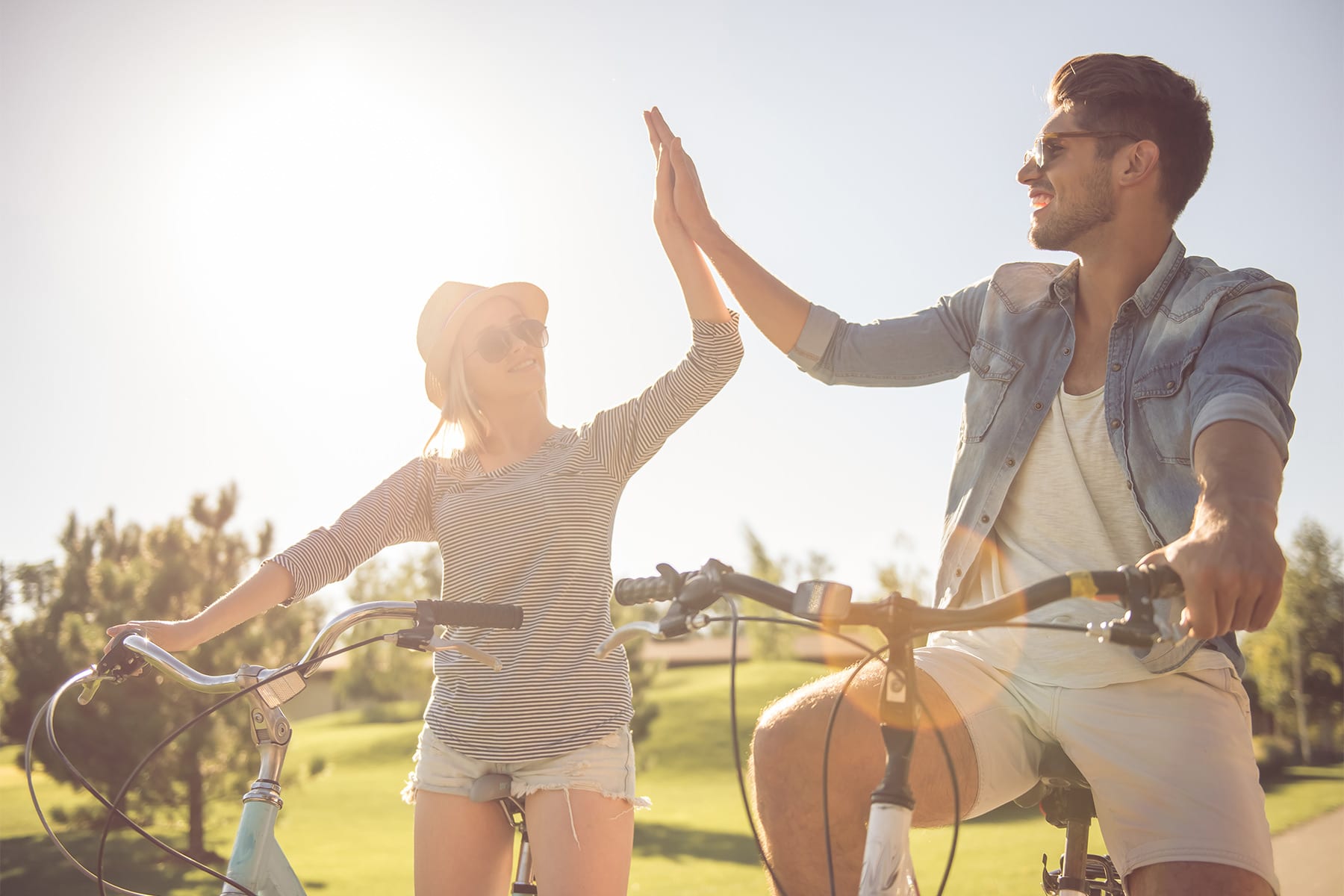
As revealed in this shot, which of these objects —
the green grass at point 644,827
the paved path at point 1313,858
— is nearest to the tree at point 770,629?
the green grass at point 644,827

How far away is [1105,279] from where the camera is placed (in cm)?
277

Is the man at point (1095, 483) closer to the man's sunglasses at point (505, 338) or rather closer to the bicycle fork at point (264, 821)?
the man's sunglasses at point (505, 338)

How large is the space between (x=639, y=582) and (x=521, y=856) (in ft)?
4.90

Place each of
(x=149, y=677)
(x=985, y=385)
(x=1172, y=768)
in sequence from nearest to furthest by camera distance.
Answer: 1. (x=1172, y=768)
2. (x=985, y=385)
3. (x=149, y=677)

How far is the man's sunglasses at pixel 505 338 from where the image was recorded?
3.61 meters

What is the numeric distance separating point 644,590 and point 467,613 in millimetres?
730

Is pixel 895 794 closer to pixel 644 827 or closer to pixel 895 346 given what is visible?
pixel 895 346

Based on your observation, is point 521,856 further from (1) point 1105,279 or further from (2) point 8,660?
(2) point 8,660

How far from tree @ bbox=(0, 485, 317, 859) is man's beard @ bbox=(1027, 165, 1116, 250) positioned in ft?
31.4

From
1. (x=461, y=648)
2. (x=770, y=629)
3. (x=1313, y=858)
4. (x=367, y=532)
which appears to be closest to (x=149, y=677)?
(x=367, y=532)

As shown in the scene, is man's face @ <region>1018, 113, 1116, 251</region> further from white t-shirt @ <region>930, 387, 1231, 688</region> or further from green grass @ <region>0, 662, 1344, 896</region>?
green grass @ <region>0, 662, 1344, 896</region>

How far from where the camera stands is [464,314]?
12.3 ft

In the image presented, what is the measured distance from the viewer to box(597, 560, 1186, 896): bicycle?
59.7 inches

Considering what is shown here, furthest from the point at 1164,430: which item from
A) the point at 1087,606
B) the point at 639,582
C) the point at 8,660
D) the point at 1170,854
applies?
the point at 8,660
